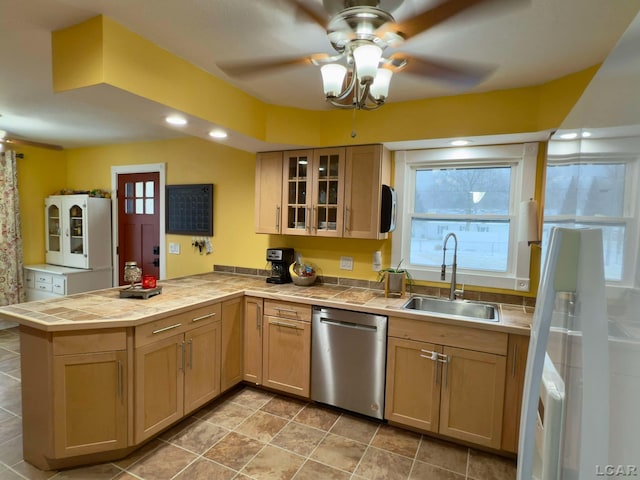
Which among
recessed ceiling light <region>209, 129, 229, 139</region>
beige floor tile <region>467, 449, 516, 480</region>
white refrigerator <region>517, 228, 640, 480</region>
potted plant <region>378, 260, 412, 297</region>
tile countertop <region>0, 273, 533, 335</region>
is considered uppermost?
recessed ceiling light <region>209, 129, 229, 139</region>

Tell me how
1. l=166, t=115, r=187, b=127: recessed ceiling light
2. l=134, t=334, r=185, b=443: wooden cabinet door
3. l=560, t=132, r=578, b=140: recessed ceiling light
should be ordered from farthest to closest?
l=166, t=115, r=187, b=127: recessed ceiling light
l=134, t=334, r=185, b=443: wooden cabinet door
l=560, t=132, r=578, b=140: recessed ceiling light

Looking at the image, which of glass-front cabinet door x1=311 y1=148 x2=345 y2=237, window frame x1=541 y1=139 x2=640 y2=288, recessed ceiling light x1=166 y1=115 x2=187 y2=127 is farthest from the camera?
glass-front cabinet door x1=311 y1=148 x2=345 y2=237

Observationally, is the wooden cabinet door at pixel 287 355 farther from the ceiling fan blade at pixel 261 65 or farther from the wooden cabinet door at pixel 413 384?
the ceiling fan blade at pixel 261 65

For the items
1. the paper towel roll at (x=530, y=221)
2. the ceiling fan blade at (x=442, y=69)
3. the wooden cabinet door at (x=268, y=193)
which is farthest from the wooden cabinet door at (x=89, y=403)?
the paper towel roll at (x=530, y=221)

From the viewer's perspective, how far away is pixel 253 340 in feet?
9.59

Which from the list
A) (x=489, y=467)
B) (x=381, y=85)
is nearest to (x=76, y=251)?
(x=381, y=85)

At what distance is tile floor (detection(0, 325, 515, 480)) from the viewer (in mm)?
2029

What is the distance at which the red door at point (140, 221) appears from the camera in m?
4.12

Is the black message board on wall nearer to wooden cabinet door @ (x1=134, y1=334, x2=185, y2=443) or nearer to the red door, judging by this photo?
the red door

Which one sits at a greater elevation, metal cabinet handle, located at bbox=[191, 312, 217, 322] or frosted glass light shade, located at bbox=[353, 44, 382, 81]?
frosted glass light shade, located at bbox=[353, 44, 382, 81]

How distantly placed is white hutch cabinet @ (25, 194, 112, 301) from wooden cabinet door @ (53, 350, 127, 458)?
2742mm

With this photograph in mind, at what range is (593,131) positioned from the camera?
0.58 m

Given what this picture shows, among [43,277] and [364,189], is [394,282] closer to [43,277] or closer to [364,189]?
[364,189]

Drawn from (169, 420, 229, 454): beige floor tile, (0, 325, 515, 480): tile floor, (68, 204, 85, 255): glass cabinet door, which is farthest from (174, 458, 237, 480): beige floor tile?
(68, 204, 85, 255): glass cabinet door
